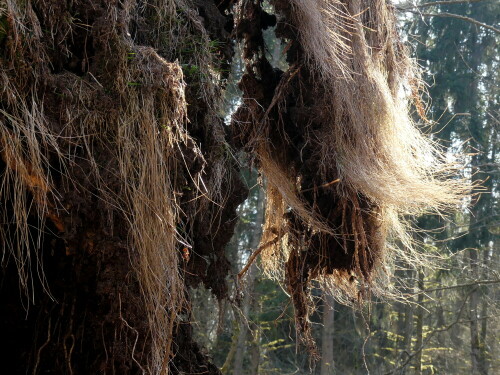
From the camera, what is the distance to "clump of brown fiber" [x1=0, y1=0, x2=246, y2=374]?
189 cm

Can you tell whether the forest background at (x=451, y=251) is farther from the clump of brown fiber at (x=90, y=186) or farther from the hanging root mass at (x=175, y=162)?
the clump of brown fiber at (x=90, y=186)

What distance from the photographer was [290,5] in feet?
10.4

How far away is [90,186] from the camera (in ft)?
6.56

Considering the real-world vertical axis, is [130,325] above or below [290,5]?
below

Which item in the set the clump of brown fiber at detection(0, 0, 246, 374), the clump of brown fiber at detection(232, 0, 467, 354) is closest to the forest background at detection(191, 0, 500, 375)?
the clump of brown fiber at detection(232, 0, 467, 354)

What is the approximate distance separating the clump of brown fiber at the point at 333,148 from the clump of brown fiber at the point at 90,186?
101 centimetres

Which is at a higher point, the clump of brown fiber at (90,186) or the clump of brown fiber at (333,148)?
the clump of brown fiber at (333,148)

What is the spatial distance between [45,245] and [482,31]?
13.3 metres

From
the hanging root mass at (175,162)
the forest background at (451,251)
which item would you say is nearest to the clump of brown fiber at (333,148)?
the hanging root mass at (175,162)

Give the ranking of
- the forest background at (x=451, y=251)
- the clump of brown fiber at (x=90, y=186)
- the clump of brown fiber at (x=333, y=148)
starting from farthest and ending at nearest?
1. the forest background at (x=451, y=251)
2. the clump of brown fiber at (x=333, y=148)
3. the clump of brown fiber at (x=90, y=186)

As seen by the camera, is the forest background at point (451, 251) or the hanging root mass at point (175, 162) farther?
the forest background at point (451, 251)

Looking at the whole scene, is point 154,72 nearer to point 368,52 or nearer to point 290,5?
point 290,5

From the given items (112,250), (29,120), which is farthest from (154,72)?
(112,250)

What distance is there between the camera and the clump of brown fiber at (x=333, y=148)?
311 cm
